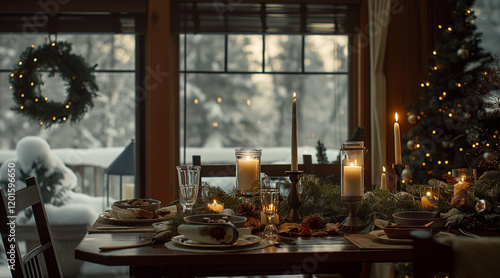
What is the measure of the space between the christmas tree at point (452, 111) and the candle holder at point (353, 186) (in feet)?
6.13

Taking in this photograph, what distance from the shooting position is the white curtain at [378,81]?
3766mm

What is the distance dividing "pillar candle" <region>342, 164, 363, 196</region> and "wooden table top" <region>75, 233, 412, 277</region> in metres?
0.19

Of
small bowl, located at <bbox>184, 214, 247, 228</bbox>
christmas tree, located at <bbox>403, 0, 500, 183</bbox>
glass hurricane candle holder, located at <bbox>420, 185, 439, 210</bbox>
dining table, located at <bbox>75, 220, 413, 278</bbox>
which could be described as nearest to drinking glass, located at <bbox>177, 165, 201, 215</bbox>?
small bowl, located at <bbox>184, 214, 247, 228</bbox>

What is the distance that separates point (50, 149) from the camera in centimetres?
386

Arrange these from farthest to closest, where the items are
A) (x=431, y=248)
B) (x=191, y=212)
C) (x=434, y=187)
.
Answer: (x=434, y=187) < (x=191, y=212) < (x=431, y=248)

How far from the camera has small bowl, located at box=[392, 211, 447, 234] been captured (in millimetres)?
1380

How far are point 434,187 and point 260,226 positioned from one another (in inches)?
23.8

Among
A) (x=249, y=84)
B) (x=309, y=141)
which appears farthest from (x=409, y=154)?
(x=249, y=84)

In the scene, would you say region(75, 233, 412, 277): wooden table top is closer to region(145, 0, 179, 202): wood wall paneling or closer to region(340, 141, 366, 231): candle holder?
region(340, 141, 366, 231): candle holder

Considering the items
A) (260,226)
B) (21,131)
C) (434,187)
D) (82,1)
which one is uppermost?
(82,1)

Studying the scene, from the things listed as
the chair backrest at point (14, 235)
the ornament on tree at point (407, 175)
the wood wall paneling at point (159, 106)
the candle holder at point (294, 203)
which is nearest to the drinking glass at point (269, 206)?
the candle holder at point (294, 203)

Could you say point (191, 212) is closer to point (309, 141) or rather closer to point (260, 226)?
point (260, 226)

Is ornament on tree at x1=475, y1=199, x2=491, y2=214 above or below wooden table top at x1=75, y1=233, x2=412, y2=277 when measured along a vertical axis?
above

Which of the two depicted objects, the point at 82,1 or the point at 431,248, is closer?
the point at 431,248
